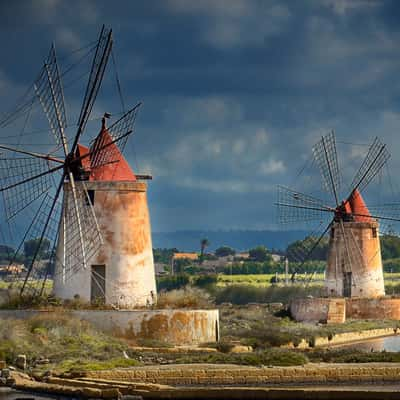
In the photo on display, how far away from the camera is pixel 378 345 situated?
37781mm

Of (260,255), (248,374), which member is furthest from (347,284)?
(260,255)

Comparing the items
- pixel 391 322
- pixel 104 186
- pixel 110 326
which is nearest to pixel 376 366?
pixel 110 326

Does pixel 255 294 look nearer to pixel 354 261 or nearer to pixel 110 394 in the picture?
pixel 354 261

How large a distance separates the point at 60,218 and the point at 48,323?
3603mm

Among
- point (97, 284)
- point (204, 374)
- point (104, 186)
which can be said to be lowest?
point (204, 374)

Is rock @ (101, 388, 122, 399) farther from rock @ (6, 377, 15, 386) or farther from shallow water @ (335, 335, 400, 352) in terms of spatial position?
shallow water @ (335, 335, 400, 352)

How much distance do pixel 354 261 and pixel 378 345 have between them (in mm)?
8891

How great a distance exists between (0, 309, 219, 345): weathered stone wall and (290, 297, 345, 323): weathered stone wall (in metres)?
14.4

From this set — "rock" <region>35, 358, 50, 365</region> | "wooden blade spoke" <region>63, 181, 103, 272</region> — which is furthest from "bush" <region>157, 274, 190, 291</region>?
"rock" <region>35, 358, 50, 365</region>

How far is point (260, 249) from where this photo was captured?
5561 inches

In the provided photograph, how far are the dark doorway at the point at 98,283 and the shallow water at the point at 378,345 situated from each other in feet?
27.1

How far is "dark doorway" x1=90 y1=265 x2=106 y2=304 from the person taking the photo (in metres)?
30.4

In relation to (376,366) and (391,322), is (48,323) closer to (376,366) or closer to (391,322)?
(376,366)

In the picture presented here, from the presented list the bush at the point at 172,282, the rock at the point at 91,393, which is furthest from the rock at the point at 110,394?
the bush at the point at 172,282
